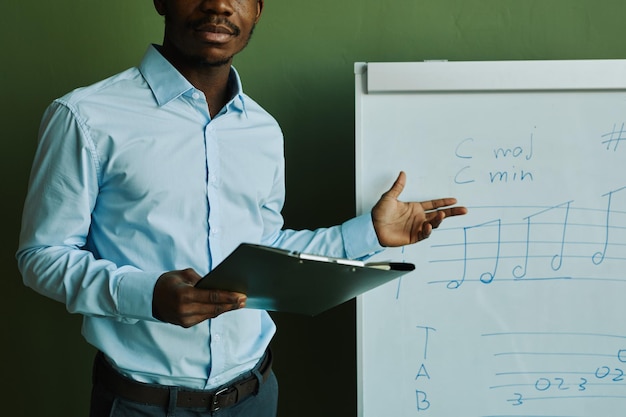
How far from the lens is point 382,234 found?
1.50 m

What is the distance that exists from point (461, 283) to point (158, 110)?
668 millimetres

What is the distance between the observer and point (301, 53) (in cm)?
175

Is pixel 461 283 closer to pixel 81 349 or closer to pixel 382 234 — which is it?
pixel 382 234

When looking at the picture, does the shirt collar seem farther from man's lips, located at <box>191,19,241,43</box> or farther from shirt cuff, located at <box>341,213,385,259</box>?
shirt cuff, located at <box>341,213,385,259</box>

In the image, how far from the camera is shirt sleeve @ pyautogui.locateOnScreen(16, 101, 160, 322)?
1.18m

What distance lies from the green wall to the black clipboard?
654mm

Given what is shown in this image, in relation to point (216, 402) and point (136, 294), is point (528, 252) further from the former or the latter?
point (136, 294)

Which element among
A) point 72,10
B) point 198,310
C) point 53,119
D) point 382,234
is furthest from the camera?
point 72,10

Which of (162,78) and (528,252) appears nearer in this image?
(162,78)

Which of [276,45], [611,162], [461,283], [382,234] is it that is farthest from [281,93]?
[611,162]

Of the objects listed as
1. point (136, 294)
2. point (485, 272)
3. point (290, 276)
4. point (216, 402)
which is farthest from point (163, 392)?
point (485, 272)

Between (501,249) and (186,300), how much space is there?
0.71 meters

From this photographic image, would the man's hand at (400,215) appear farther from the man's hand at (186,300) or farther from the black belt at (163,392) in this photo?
the man's hand at (186,300)

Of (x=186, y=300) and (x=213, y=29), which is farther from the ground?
(x=213, y=29)
